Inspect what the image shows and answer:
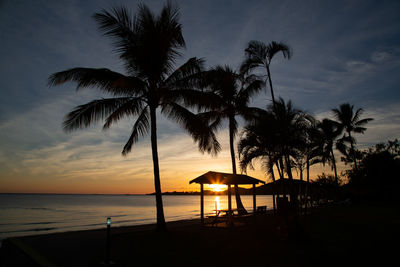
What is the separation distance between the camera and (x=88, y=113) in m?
9.37

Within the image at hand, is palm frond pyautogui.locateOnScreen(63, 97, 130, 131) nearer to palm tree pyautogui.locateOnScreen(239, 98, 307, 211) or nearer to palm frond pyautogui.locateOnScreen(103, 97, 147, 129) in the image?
palm frond pyautogui.locateOnScreen(103, 97, 147, 129)

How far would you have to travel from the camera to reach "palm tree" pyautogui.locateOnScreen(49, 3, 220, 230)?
366 inches

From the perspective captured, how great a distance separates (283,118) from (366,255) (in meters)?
9.70

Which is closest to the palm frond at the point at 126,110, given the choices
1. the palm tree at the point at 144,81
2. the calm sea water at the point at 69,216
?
the palm tree at the point at 144,81

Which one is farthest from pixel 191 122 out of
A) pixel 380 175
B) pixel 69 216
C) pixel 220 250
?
pixel 69 216

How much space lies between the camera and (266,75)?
1577 cm

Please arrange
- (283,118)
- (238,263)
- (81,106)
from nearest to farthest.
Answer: (238,263) → (81,106) → (283,118)

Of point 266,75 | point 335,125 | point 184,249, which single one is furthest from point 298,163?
point 335,125

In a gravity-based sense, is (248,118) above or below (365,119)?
below

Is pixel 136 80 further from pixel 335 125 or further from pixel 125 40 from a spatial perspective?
pixel 335 125

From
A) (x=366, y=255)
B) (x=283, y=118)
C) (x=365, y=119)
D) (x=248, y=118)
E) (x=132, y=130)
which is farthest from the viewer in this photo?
(x=365, y=119)

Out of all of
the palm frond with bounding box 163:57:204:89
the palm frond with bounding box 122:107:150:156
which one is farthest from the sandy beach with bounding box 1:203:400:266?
the palm frond with bounding box 163:57:204:89

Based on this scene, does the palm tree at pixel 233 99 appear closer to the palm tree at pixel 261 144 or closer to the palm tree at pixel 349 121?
the palm tree at pixel 261 144

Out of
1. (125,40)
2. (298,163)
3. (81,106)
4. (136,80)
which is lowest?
(298,163)
